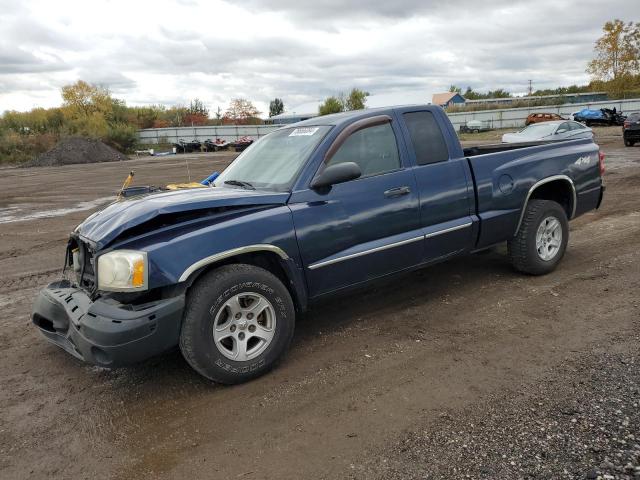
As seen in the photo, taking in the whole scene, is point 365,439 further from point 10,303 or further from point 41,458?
point 10,303

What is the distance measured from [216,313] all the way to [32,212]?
12.1 meters

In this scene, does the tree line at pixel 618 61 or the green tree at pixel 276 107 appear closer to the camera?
the tree line at pixel 618 61

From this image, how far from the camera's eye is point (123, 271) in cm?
335

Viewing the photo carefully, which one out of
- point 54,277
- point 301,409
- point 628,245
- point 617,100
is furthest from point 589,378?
point 617,100

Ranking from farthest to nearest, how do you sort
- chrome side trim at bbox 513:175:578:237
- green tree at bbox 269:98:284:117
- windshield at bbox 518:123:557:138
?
green tree at bbox 269:98:284:117
windshield at bbox 518:123:557:138
chrome side trim at bbox 513:175:578:237

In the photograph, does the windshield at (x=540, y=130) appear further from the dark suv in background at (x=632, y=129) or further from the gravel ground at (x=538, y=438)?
the gravel ground at (x=538, y=438)

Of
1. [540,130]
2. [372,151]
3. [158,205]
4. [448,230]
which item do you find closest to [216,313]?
[158,205]

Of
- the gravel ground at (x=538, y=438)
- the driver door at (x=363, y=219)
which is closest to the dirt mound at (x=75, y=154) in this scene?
the driver door at (x=363, y=219)

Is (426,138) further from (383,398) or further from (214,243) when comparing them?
(383,398)

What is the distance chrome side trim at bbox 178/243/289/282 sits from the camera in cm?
341

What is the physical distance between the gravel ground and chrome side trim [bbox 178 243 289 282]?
1576 mm

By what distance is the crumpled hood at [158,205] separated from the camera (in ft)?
11.6

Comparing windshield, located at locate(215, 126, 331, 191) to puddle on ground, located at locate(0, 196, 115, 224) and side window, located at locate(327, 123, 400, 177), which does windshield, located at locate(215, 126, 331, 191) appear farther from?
puddle on ground, located at locate(0, 196, 115, 224)

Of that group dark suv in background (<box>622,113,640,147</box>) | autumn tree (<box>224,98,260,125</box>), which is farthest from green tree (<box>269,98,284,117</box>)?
dark suv in background (<box>622,113,640,147</box>)
